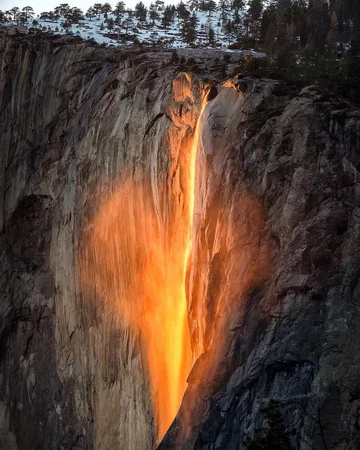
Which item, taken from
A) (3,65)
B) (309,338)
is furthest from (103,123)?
(309,338)

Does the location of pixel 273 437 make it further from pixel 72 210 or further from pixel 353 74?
pixel 72 210

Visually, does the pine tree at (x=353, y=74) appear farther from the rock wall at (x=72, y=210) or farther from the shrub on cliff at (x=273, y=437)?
the shrub on cliff at (x=273, y=437)

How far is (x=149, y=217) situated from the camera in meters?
34.3

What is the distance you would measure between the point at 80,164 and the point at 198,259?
15.3 metres

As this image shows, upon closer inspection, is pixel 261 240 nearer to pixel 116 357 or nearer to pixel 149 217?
pixel 149 217

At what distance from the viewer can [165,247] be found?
107 ft

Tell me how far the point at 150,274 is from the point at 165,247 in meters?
2.10

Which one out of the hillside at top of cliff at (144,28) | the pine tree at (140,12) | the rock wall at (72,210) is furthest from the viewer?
the pine tree at (140,12)

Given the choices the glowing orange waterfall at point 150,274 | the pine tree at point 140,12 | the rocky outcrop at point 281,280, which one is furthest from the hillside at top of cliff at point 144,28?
the rocky outcrop at point 281,280

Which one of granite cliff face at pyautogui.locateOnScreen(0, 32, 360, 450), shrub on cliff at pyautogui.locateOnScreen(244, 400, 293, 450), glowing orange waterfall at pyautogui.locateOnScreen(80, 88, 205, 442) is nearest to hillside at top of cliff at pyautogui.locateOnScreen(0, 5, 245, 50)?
granite cliff face at pyautogui.locateOnScreen(0, 32, 360, 450)

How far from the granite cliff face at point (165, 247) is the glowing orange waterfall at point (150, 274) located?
0.13 meters

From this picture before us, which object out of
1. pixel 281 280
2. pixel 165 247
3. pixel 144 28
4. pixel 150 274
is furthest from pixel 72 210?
pixel 144 28

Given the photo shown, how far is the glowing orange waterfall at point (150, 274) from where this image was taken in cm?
3103

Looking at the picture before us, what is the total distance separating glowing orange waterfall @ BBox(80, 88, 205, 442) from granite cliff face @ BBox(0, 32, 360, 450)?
13cm
